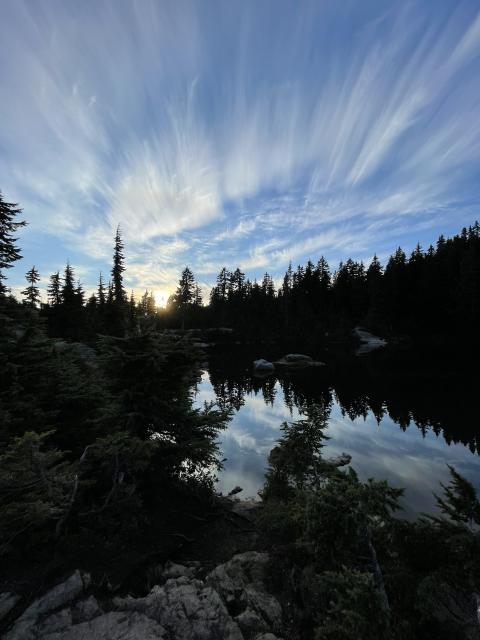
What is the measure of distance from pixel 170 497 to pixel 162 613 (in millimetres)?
4331

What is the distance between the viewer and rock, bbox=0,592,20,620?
15.8ft

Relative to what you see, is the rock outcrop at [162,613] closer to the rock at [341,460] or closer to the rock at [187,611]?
the rock at [187,611]

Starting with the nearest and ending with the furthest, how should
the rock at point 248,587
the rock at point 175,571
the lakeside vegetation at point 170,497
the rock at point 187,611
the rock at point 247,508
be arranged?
the lakeside vegetation at point 170,497, the rock at point 187,611, the rock at point 248,587, the rock at point 175,571, the rock at point 247,508

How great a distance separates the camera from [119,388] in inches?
350

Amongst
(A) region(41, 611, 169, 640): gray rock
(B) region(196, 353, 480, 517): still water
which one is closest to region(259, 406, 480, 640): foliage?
(A) region(41, 611, 169, 640): gray rock

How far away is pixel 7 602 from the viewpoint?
4.94 meters

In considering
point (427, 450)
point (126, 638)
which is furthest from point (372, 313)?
point (126, 638)

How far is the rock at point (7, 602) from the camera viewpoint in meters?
4.81

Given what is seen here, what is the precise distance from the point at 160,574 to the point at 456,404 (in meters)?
21.5

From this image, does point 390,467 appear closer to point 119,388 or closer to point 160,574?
point 160,574

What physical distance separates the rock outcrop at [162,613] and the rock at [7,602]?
0.02 metres

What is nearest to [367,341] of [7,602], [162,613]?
[162,613]

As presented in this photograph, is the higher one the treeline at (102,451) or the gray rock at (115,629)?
the treeline at (102,451)

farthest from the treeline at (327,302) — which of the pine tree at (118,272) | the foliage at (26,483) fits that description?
the foliage at (26,483)
